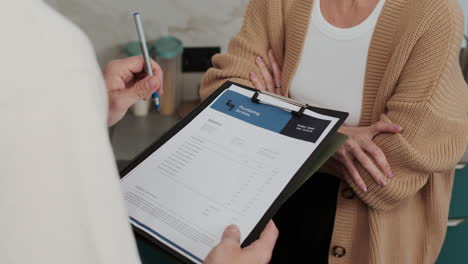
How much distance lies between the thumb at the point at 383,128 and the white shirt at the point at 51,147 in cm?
72

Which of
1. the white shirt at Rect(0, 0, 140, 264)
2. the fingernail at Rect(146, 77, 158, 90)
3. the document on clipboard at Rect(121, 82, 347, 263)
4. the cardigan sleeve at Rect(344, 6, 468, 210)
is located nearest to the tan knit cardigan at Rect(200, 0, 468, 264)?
the cardigan sleeve at Rect(344, 6, 468, 210)

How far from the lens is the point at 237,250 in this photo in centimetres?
66

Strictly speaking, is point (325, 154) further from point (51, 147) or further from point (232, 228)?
point (51, 147)

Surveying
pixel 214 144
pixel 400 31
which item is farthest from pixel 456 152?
pixel 214 144

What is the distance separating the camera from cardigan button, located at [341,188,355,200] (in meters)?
1.10

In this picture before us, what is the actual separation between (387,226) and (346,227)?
88 mm

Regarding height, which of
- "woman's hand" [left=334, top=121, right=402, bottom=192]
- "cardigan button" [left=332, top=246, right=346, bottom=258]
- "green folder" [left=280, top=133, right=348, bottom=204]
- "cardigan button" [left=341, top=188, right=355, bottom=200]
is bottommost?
"cardigan button" [left=332, top=246, right=346, bottom=258]

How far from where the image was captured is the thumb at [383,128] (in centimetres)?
99

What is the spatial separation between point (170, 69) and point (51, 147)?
4.92 feet

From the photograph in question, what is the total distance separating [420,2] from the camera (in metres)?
0.98

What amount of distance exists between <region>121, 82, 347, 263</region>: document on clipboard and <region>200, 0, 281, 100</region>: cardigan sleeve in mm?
246

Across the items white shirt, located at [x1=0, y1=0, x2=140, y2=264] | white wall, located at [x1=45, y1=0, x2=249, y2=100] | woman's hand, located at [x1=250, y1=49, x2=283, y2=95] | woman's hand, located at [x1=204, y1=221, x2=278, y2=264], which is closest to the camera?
white shirt, located at [x1=0, y1=0, x2=140, y2=264]

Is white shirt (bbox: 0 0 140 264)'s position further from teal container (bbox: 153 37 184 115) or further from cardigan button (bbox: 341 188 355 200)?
teal container (bbox: 153 37 184 115)

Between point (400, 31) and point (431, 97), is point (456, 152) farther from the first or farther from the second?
point (400, 31)
